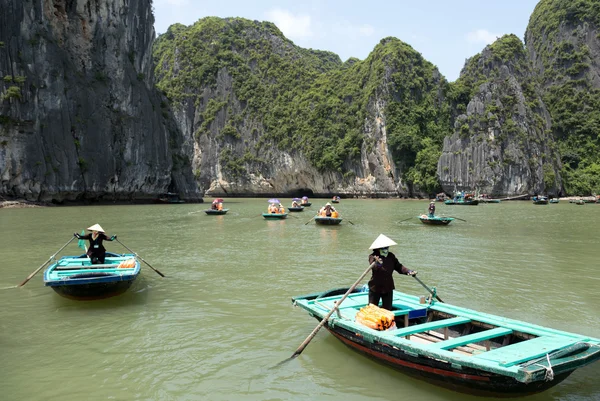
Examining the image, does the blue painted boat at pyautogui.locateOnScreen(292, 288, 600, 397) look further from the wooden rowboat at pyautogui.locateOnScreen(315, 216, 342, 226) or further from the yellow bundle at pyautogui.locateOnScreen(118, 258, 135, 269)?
the wooden rowboat at pyautogui.locateOnScreen(315, 216, 342, 226)

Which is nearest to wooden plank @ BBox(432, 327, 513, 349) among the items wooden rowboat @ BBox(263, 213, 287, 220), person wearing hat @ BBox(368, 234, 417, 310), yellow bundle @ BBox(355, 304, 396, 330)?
yellow bundle @ BBox(355, 304, 396, 330)

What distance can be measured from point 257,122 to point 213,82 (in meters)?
13.4

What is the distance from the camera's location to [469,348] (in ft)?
18.4

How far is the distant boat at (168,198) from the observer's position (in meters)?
52.5

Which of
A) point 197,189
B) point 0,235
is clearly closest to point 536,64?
point 197,189

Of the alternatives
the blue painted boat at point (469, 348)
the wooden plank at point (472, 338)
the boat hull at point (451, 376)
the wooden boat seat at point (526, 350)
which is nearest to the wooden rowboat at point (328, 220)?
the blue painted boat at point (469, 348)

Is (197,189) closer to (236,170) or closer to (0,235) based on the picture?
(236,170)

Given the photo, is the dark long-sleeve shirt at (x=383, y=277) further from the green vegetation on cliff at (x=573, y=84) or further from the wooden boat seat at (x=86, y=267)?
the green vegetation on cliff at (x=573, y=84)

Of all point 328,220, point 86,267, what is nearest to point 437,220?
point 328,220

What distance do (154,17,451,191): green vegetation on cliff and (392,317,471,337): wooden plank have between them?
59.5 m

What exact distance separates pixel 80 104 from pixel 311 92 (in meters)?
45.4

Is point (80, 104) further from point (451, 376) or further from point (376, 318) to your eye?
point (451, 376)

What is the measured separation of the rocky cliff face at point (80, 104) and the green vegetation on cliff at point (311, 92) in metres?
29.8

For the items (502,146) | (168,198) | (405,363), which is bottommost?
(405,363)
